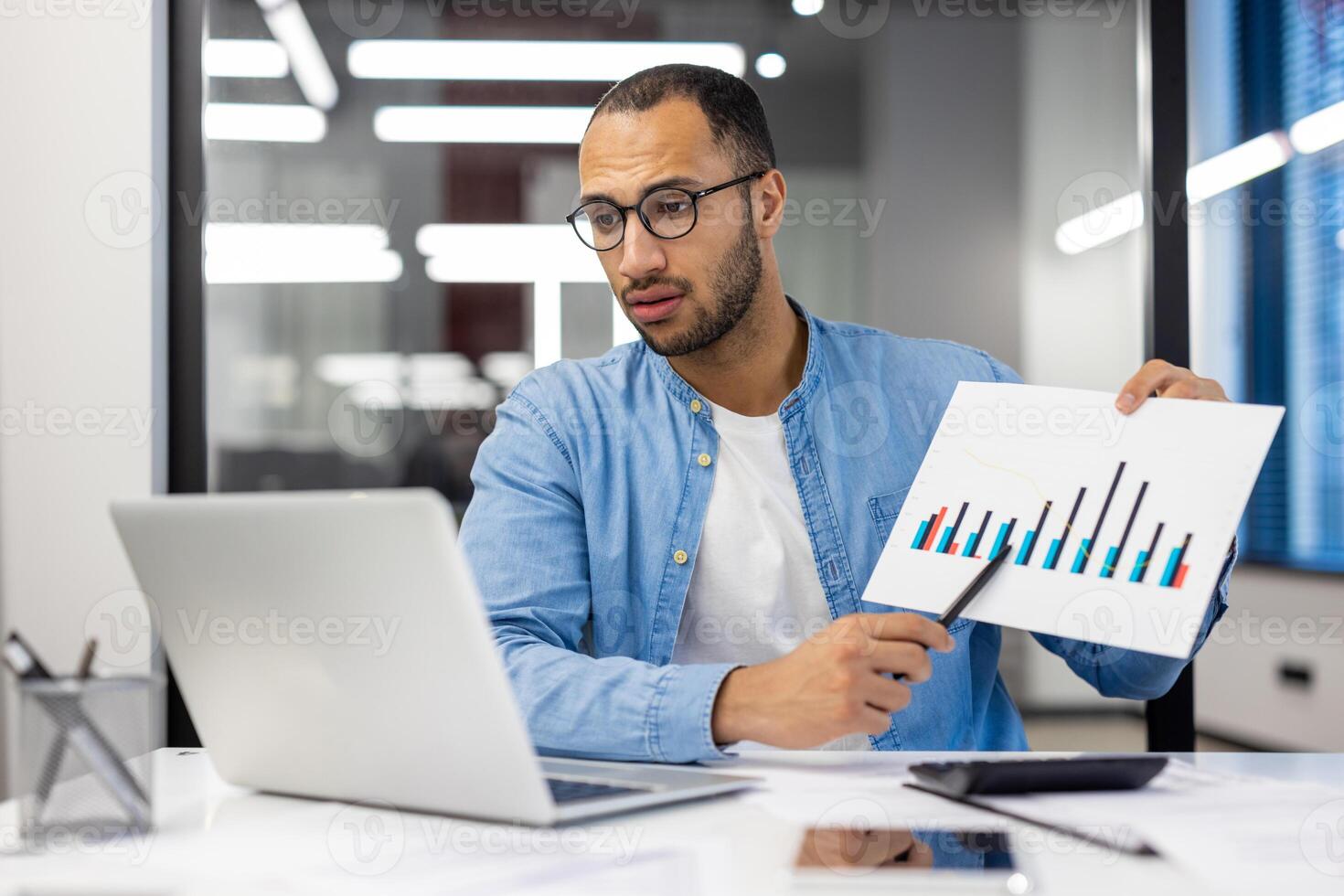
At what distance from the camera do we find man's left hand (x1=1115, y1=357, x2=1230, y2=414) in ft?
3.42

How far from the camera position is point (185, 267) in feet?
6.33

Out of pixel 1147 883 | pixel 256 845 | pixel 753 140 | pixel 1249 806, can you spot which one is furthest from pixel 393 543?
pixel 753 140

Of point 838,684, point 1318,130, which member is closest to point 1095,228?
point 1318,130

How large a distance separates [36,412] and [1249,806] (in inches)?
71.2

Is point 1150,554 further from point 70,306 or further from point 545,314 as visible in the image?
point 70,306

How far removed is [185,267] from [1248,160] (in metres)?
2.36


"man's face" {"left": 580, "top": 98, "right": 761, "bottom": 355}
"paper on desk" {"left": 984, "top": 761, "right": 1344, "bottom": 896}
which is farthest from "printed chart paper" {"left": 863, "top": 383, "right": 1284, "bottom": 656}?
"man's face" {"left": 580, "top": 98, "right": 761, "bottom": 355}

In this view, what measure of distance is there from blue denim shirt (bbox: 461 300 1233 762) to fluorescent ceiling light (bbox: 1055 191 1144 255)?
0.51 meters

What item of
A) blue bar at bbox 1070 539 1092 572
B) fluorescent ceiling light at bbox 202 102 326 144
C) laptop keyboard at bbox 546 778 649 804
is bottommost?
laptop keyboard at bbox 546 778 649 804

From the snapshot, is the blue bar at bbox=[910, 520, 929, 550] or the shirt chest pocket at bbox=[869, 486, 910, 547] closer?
the blue bar at bbox=[910, 520, 929, 550]

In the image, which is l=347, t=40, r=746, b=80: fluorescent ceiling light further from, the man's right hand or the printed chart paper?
the man's right hand

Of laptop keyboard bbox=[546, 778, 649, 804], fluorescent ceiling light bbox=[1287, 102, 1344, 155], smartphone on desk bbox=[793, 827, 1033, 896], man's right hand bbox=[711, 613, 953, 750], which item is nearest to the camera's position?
smartphone on desk bbox=[793, 827, 1033, 896]

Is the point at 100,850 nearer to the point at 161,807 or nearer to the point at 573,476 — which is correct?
→ the point at 161,807

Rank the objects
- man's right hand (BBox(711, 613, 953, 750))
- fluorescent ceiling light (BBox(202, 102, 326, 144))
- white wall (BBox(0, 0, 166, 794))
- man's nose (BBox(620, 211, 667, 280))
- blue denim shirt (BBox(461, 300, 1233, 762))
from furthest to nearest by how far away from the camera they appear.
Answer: fluorescent ceiling light (BBox(202, 102, 326, 144))
white wall (BBox(0, 0, 166, 794))
man's nose (BBox(620, 211, 667, 280))
blue denim shirt (BBox(461, 300, 1233, 762))
man's right hand (BBox(711, 613, 953, 750))
